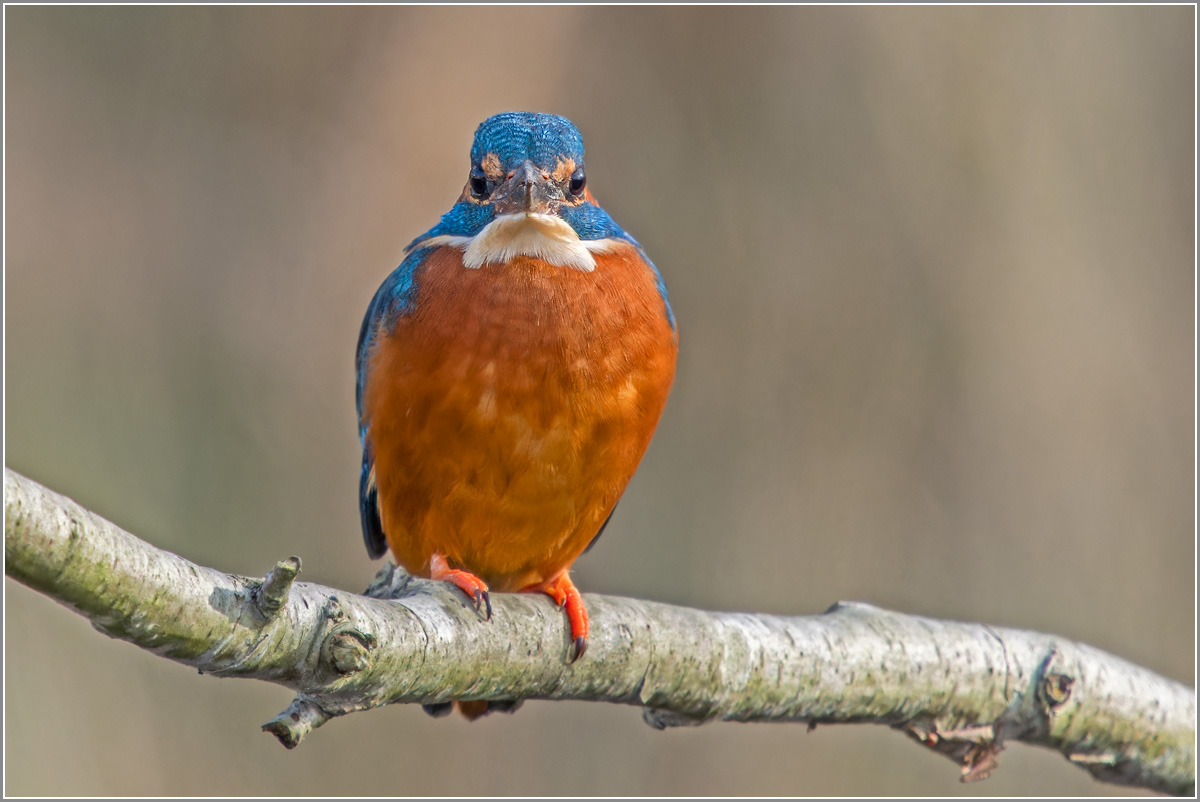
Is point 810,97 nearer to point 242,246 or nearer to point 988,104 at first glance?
point 988,104

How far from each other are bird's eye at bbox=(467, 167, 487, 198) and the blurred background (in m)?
2.05

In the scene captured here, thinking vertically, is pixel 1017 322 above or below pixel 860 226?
below

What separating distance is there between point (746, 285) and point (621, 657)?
2.99 m

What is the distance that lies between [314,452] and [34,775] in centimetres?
173

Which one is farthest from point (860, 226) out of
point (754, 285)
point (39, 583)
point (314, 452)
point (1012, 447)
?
point (39, 583)

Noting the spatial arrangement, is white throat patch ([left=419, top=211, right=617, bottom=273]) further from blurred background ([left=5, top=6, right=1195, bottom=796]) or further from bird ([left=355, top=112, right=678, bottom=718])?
blurred background ([left=5, top=6, right=1195, bottom=796])

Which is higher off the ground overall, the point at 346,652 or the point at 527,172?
the point at 527,172

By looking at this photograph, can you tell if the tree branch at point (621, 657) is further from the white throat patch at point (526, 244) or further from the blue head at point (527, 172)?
the blue head at point (527, 172)

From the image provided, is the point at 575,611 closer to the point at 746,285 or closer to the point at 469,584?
the point at 469,584

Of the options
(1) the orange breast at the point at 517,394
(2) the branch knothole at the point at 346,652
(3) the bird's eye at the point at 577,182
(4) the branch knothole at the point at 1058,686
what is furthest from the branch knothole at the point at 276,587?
(4) the branch knothole at the point at 1058,686

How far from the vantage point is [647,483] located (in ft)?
18.4

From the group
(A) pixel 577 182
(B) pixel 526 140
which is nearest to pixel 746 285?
(A) pixel 577 182

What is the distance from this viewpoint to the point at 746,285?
553 centimetres

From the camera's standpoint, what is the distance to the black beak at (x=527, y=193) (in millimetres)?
3062
